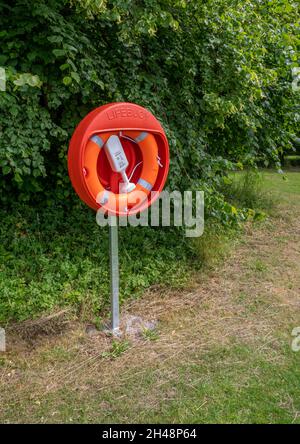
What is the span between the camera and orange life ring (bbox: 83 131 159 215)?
2514 millimetres

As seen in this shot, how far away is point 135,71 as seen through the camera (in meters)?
3.58

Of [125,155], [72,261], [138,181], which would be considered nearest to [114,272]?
[138,181]

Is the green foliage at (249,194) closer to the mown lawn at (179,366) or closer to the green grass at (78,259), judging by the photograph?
the green grass at (78,259)

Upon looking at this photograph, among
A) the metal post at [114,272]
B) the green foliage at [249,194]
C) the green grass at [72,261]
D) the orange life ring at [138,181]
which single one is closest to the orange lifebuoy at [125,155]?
the orange life ring at [138,181]

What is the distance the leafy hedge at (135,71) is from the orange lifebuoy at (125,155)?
51 centimetres

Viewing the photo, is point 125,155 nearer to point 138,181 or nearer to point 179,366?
point 138,181

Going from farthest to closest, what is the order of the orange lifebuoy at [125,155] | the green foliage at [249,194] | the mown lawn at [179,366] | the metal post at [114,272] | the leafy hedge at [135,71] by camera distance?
the green foliage at [249,194] < the leafy hedge at [135,71] < the metal post at [114,272] < the orange lifebuoy at [125,155] < the mown lawn at [179,366]

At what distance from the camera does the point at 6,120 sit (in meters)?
2.98

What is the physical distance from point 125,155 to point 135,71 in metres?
1.15

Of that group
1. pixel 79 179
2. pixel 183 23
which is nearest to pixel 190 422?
pixel 79 179

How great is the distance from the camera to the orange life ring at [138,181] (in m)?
2.51
